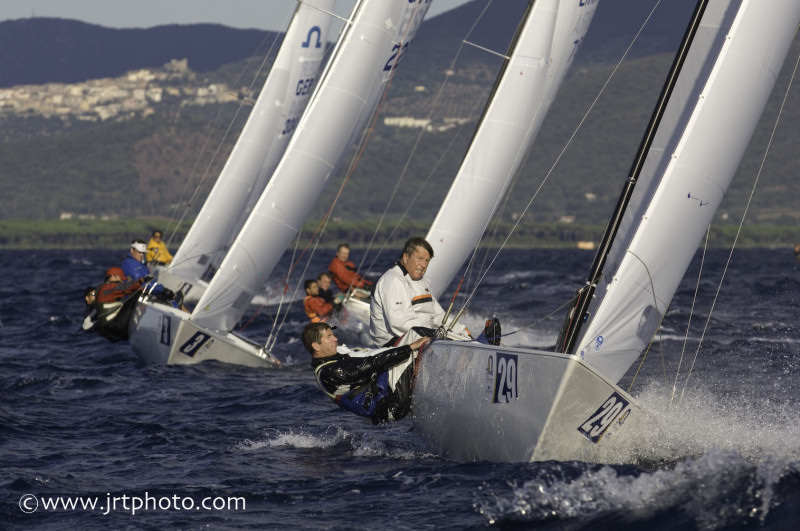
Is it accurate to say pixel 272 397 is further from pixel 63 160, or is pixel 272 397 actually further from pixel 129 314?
pixel 63 160

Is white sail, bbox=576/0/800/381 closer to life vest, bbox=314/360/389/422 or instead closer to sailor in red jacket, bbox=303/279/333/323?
life vest, bbox=314/360/389/422

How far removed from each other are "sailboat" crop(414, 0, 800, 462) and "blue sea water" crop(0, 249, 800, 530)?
0.67 feet

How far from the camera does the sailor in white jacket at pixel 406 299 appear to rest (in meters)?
7.58

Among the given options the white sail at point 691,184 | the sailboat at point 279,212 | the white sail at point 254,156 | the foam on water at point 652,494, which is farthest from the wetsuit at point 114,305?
the foam on water at point 652,494

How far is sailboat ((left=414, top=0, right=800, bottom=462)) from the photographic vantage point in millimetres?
6066

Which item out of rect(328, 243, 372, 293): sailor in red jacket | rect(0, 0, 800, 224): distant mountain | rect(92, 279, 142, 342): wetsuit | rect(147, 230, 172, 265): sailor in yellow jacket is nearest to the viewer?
rect(92, 279, 142, 342): wetsuit

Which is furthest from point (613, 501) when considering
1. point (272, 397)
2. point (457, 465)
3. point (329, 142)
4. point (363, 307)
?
point (363, 307)

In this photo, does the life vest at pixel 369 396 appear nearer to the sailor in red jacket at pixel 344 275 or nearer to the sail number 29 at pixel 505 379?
the sail number 29 at pixel 505 379

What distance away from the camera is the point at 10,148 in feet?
577

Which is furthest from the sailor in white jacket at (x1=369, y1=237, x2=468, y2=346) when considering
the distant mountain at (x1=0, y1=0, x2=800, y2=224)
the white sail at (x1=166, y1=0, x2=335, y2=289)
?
the distant mountain at (x1=0, y1=0, x2=800, y2=224)

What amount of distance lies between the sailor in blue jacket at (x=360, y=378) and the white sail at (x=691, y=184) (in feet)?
5.39

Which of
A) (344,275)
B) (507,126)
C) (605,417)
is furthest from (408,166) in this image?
(605,417)

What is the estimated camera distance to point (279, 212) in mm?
13469

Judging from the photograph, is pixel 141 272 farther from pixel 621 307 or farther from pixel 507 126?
pixel 621 307
